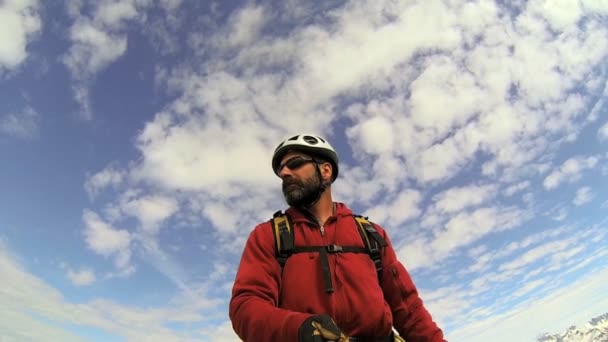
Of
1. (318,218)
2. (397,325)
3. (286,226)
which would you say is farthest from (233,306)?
(397,325)

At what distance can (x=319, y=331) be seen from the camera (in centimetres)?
330

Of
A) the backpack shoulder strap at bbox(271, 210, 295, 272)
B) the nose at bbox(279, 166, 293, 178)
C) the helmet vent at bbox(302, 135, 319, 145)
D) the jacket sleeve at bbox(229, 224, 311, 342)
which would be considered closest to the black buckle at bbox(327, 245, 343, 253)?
the backpack shoulder strap at bbox(271, 210, 295, 272)

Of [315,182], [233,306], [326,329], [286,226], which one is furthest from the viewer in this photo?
[315,182]

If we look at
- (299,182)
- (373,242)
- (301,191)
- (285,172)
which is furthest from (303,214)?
(373,242)

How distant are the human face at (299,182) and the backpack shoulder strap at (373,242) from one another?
1007mm

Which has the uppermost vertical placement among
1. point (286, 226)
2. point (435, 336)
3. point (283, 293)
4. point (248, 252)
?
point (286, 226)

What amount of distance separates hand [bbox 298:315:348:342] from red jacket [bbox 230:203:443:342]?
135 millimetres

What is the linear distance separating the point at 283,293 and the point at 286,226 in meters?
1.02

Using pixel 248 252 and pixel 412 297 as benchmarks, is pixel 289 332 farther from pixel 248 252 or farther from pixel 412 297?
pixel 412 297

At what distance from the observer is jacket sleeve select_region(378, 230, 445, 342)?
5.73 meters

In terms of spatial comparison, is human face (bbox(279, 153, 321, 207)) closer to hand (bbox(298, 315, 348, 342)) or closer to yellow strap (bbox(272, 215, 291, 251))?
yellow strap (bbox(272, 215, 291, 251))

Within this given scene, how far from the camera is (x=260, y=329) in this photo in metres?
3.77

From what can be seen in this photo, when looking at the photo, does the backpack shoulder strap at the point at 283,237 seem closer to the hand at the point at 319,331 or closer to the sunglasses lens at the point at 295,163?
the sunglasses lens at the point at 295,163

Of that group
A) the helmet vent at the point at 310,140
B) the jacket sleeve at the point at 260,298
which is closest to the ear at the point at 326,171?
the helmet vent at the point at 310,140
